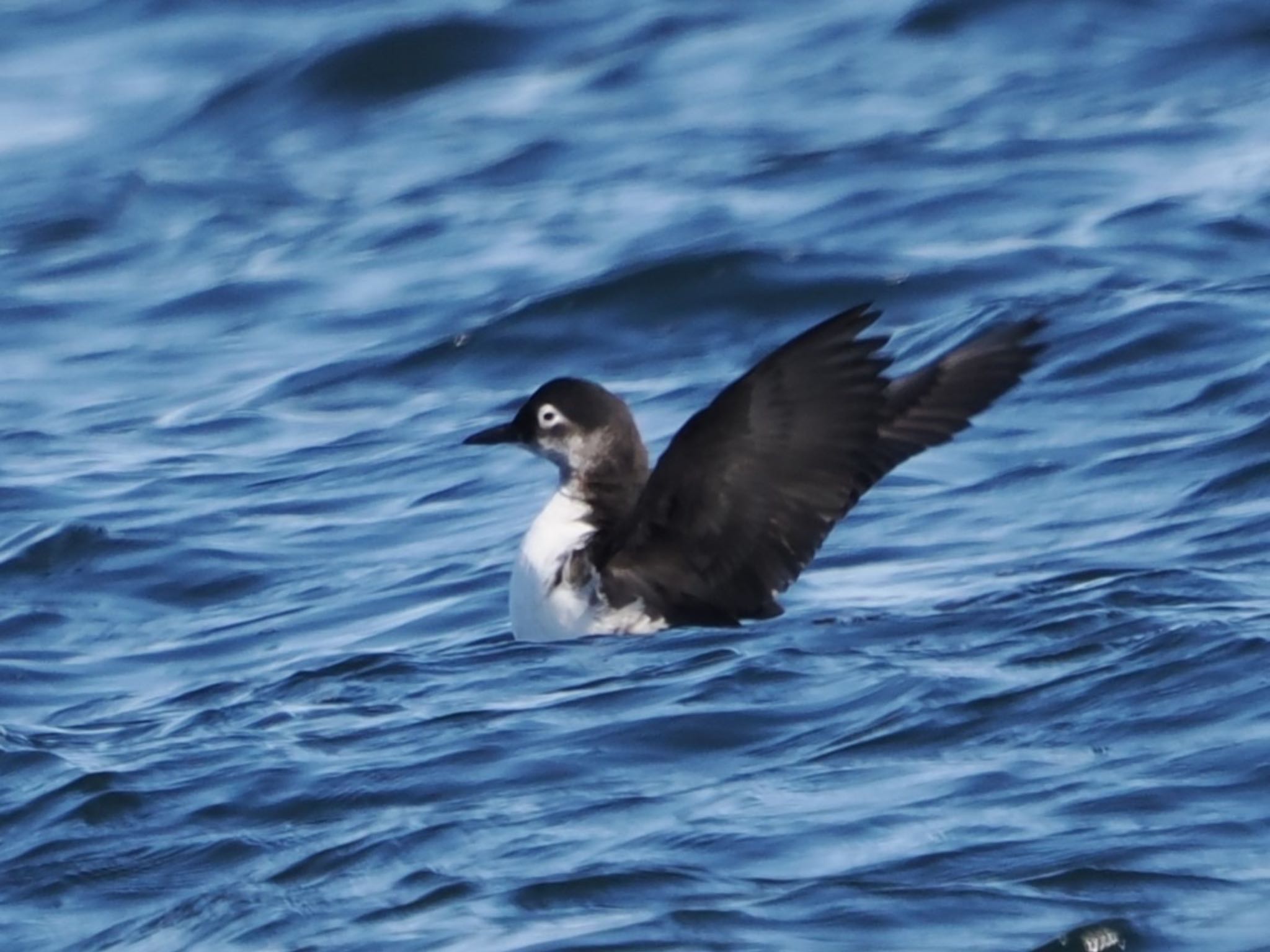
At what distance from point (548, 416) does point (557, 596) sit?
2.19ft

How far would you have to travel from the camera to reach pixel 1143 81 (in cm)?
1434

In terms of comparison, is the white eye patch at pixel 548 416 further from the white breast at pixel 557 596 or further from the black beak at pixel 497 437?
the white breast at pixel 557 596

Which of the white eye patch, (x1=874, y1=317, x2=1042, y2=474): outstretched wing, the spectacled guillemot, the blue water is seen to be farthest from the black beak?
(x1=874, y1=317, x2=1042, y2=474): outstretched wing

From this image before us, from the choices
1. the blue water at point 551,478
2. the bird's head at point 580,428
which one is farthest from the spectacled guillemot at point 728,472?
the blue water at point 551,478

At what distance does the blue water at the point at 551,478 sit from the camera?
557cm

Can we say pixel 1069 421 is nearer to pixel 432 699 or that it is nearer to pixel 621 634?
pixel 621 634

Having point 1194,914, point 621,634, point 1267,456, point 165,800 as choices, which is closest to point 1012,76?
point 1267,456

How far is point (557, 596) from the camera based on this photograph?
7.69 meters

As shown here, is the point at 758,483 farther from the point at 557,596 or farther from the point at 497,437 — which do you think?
the point at 497,437

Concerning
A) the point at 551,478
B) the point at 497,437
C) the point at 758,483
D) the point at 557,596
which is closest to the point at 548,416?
the point at 497,437

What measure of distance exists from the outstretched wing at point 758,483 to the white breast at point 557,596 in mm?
77

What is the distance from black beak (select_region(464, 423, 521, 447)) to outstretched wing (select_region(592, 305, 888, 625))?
2.08ft

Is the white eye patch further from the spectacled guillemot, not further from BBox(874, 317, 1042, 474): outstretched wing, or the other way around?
BBox(874, 317, 1042, 474): outstretched wing

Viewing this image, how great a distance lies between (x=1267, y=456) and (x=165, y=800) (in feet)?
13.3
